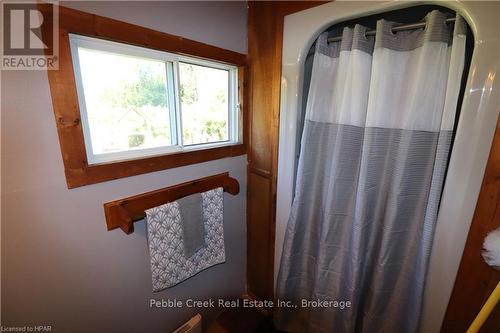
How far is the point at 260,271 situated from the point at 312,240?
622mm

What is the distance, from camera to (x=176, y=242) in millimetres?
1190

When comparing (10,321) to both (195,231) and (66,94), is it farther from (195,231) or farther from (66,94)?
(66,94)

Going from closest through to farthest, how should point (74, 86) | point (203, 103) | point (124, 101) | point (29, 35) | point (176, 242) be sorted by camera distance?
point (29, 35) < point (74, 86) < point (124, 101) < point (176, 242) < point (203, 103)


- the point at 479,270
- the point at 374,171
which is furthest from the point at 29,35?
the point at 479,270

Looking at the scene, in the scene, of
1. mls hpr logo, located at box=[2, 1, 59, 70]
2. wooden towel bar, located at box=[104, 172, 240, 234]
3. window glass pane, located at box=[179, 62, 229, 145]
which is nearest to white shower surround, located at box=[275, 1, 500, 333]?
window glass pane, located at box=[179, 62, 229, 145]

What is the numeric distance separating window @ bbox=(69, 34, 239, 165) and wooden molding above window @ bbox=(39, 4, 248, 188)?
0.19 feet

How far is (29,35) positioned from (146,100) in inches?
18.3

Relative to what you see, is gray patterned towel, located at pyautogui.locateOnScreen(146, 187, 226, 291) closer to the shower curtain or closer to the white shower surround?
the shower curtain

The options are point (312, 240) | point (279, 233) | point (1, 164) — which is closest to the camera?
point (1, 164)

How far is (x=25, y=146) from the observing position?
0.76 meters

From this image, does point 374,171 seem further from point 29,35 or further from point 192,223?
point 29,35

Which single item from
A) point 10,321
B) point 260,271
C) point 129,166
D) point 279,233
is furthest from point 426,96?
point 10,321

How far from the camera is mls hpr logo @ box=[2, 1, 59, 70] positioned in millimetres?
696

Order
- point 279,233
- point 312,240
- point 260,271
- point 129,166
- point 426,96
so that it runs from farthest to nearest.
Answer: point 260,271
point 279,233
point 312,240
point 129,166
point 426,96
